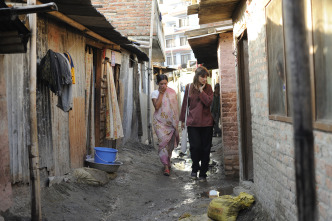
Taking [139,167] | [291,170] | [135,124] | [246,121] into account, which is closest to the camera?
[291,170]

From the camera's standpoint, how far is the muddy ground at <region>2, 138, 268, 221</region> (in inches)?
176

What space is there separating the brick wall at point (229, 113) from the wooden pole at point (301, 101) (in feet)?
19.7

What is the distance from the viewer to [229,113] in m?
7.32

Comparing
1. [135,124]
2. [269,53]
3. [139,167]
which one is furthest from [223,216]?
[135,124]

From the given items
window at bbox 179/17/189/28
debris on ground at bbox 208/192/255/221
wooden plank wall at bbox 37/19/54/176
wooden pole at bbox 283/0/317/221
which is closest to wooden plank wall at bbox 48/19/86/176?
wooden plank wall at bbox 37/19/54/176

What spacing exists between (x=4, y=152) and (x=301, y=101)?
363cm

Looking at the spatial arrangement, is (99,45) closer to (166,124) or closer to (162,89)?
(162,89)

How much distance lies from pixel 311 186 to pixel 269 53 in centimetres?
280

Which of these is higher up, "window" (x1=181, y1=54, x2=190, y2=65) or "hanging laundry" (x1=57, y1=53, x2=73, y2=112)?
"window" (x1=181, y1=54, x2=190, y2=65)

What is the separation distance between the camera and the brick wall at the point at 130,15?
13.8 m

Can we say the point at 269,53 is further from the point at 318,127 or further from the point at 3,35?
the point at 3,35

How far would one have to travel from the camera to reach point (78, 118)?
6.80 meters

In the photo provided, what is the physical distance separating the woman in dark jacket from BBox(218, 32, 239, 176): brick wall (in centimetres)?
42

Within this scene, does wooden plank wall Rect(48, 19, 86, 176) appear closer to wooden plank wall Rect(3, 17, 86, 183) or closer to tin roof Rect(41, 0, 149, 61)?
wooden plank wall Rect(3, 17, 86, 183)
